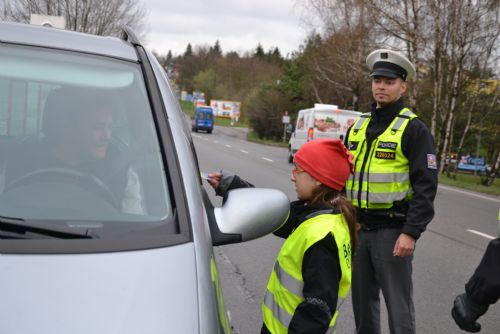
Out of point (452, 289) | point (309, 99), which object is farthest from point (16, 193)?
point (309, 99)

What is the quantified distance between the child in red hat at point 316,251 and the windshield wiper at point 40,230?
2.62ft

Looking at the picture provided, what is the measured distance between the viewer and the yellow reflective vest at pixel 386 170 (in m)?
3.35

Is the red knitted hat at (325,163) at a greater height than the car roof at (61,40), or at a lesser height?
lesser

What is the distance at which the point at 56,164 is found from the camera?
86.4 inches

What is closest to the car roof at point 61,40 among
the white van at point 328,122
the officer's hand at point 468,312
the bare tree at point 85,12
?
the officer's hand at point 468,312

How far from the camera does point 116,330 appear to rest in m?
1.47

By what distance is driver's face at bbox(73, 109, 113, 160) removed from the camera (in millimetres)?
2230

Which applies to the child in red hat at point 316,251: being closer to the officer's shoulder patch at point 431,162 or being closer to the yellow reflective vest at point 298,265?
the yellow reflective vest at point 298,265

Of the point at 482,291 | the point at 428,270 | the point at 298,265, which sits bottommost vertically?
the point at 428,270

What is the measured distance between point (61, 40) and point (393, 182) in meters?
1.87

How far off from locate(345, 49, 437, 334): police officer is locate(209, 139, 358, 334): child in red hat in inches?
34.6

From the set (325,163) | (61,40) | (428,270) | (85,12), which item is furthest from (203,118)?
(325,163)

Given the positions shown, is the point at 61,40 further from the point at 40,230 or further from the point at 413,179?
the point at 413,179

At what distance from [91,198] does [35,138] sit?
1.20 feet
